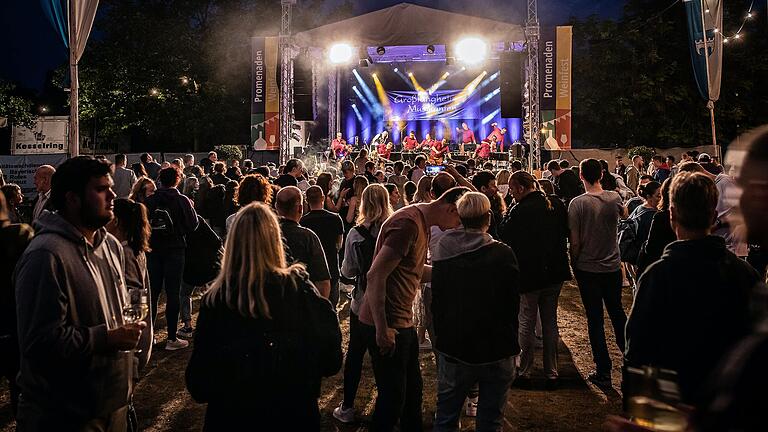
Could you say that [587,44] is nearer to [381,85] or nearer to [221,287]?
[381,85]

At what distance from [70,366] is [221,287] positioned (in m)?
0.62

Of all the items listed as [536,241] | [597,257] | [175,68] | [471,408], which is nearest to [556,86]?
[597,257]

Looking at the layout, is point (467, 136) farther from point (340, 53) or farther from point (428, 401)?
point (428, 401)

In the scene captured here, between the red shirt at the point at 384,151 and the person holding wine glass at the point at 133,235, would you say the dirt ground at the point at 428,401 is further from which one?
the red shirt at the point at 384,151

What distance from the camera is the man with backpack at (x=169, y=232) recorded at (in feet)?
20.4

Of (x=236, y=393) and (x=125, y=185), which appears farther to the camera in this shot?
(x=125, y=185)

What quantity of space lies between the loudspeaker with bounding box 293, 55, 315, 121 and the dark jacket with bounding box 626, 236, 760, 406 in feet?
53.3

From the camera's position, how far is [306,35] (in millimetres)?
17609

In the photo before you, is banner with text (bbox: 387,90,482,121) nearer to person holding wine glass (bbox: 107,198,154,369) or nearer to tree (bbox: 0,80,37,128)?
tree (bbox: 0,80,37,128)

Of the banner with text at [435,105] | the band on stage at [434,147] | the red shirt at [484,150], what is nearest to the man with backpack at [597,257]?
the band on stage at [434,147]

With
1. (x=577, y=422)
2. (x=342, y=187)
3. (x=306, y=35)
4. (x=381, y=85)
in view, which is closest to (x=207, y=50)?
(x=381, y=85)

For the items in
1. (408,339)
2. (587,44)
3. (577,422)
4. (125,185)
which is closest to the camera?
(408,339)

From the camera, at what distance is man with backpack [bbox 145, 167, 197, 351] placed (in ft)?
20.4

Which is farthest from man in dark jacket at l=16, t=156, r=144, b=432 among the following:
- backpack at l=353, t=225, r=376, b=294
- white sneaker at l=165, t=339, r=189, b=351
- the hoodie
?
white sneaker at l=165, t=339, r=189, b=351
